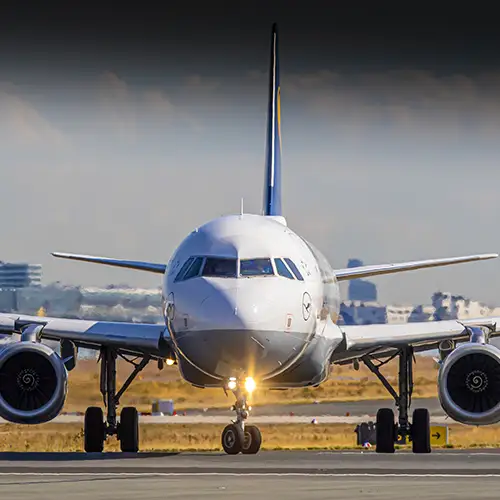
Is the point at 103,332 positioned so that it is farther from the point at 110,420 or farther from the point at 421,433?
the point at 421,433

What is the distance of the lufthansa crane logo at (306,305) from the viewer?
28.7 meters

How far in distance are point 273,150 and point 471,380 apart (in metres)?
11.8

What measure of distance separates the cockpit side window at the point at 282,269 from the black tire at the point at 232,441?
3379 mm

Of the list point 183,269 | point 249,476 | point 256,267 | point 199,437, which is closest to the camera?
point 249,476

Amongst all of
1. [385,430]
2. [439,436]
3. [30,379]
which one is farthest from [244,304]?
[439,436]

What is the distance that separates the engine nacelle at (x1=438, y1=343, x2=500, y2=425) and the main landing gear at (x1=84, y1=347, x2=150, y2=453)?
→ 6492 mm

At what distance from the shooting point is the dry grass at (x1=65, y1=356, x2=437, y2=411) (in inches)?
2317

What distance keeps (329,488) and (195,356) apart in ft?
25.9

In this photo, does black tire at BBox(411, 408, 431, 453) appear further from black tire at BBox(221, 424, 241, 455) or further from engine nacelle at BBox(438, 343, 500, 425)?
black tire at BBox(221, 424, 241, 455)

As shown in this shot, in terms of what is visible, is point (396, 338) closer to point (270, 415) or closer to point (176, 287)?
point (176, 287)

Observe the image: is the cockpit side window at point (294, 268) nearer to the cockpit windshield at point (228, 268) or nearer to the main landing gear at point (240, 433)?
the cockpit windshield at point (228, 268)

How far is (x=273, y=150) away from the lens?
40.8 m

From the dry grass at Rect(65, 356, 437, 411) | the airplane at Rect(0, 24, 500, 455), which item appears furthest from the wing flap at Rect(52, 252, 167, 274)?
the dry grass at Rect(65, 356, 437, 411)

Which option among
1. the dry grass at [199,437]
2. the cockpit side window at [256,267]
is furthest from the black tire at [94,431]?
the cockpit side window at [256,267]
